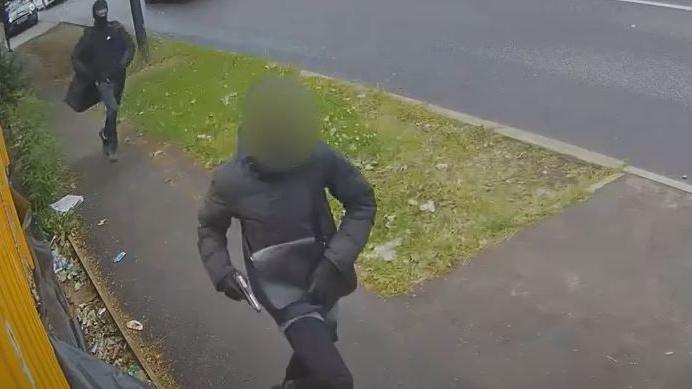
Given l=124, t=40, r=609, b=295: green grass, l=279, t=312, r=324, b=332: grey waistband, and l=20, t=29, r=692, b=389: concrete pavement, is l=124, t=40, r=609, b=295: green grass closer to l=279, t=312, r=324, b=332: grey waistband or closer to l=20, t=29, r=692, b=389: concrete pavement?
l=20, t=29, r=692, b=389: concrete pavement

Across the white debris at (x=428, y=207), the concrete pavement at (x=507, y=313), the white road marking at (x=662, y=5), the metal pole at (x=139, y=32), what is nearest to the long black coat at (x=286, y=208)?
the concrete pavement at (x=507, y=313)

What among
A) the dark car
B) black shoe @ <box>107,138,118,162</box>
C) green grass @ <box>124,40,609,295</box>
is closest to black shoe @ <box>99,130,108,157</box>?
black shoe @ <box>107,138,118,162</box>

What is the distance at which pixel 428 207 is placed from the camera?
6906mm

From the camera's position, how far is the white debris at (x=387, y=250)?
20.9ft

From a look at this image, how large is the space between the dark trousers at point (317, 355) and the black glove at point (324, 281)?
119 millimetres

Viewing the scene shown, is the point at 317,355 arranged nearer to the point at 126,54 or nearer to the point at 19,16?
the point at 126,54

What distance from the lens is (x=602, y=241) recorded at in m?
6.18

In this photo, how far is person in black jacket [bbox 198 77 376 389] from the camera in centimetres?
385

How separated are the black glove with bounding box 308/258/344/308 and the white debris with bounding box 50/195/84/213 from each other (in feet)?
14.1

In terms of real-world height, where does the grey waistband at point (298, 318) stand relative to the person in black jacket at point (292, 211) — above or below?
below

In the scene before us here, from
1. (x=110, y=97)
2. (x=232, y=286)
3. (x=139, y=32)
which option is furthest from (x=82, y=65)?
(x=232, y=286)

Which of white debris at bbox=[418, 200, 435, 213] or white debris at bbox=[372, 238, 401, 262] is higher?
white debris at bbox=[418, 200, 435, 213]

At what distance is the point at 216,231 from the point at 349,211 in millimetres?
633

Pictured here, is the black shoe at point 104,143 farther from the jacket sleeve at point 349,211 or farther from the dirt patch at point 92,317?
the jacket sleeve at point 349,211
